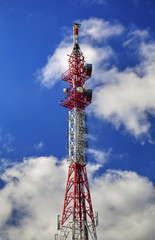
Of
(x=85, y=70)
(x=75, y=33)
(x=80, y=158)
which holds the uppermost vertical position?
(x=75, y=33)

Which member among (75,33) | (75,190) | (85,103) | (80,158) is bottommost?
(75,190)

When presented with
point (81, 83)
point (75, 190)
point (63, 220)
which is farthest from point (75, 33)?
point (63, 220)

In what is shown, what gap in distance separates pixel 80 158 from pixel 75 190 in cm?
680

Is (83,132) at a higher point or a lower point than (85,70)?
lower

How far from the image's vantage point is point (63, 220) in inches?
3280

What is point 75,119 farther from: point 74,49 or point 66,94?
point 74,49

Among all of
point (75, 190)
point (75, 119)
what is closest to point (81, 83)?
point (75, 119)

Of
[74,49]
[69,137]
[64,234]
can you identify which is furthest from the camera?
[74,49]

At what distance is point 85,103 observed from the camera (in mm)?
92250

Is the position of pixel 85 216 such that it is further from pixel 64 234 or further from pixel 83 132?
pixel 83 132

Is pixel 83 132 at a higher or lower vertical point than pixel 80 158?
higher

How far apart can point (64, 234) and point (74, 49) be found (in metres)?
41.6

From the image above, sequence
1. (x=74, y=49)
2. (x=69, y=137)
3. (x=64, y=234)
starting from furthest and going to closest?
(x=74, y=49)
(x=69, y=137)
(x=64, y=234)

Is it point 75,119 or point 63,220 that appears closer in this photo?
point 63,220
